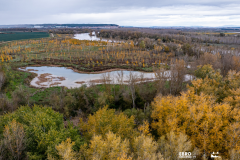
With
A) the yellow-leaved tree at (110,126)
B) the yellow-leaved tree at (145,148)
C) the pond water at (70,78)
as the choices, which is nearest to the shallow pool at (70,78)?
the pond water at (70,78)

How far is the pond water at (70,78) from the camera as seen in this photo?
137ft

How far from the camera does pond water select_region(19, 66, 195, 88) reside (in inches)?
1641

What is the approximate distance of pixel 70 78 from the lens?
1863 inches

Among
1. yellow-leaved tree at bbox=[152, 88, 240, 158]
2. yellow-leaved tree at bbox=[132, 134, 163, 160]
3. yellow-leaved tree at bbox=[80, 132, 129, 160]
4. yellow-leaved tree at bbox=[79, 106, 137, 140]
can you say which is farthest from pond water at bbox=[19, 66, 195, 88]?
yellow-leaved tree at bbox=[80, 132, 129, 160]

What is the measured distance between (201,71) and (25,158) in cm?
3372

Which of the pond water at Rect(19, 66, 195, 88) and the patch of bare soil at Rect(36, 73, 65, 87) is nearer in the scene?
the pond water at Rect(19, 66, 195, 88)

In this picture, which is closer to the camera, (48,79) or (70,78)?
(48,79)

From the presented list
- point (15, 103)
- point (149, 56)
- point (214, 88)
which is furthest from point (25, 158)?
point (149, 56)

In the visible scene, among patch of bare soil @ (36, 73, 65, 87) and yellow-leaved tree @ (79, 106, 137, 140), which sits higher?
patch of bare soil @ (36, 73, 65, 87)

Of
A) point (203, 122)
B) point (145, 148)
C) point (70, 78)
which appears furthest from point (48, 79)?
point (203, 122)

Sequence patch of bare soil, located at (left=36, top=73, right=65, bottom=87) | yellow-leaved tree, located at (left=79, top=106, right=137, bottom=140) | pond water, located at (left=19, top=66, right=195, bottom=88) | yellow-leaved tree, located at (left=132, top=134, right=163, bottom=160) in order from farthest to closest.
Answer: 1. patch of bare soil, located at (left=36, top=73, right=65, bottom=87)
2. pond water, located at (left=19, top=66, right=195, bottom=88)
3. yellow-leaved tree, located at (left=79, top=106, right=137, bottom=140)
4. yellow-leaved tree, located at (left=132, top=134, right=163, bottom=160)

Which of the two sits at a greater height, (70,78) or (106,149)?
(70,78)

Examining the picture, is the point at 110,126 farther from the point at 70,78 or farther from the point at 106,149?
the point at 70,78

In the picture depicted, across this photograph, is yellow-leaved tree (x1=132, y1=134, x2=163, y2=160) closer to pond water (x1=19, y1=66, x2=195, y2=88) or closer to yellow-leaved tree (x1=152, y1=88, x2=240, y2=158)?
yellow-leaved tree (x1=152, y1=88, x2=240, y2=158)
